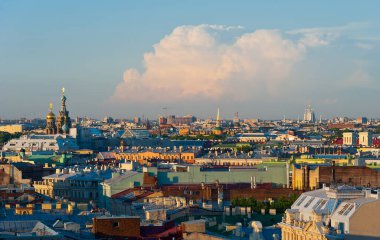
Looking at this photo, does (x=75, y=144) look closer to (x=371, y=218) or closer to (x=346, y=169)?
(x=346, y=169)

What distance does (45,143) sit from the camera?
162 m

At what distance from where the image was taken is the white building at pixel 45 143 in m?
160

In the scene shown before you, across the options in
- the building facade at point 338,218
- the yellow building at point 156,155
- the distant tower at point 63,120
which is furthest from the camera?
the distant tower at point 63,120

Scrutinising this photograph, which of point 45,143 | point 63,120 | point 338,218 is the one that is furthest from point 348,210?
point 63,120

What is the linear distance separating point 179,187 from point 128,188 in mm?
3277

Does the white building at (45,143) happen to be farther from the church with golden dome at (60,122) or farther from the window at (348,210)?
the window at (348,210)

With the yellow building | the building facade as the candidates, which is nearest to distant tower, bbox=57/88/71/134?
the yellow building

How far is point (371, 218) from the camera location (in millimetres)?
44469

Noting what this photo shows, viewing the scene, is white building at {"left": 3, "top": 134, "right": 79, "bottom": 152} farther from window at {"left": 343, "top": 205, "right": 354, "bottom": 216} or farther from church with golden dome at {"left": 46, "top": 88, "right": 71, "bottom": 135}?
window at {"left": 343, "top": 205, "right": 354, "bottom": 216}

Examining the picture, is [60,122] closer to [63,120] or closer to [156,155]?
[63,120]

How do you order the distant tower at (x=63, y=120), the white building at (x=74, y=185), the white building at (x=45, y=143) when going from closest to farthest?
the white building at (x=74, y=185) → the white building at (x=45, y=143) → the distant tower at (x=63, y=120)

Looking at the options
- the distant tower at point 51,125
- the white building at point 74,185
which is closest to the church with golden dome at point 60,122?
the distant tower at point 51,125

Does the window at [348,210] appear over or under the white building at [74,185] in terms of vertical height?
over

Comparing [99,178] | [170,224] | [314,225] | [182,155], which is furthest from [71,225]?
[182,155]
